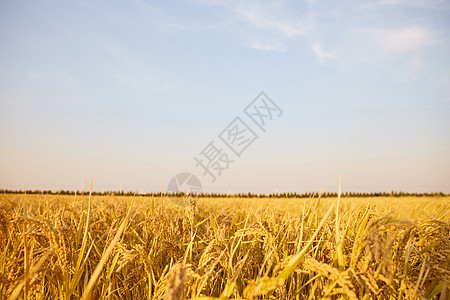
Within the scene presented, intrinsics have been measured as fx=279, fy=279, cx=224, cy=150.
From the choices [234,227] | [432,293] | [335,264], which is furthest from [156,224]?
[432,293]

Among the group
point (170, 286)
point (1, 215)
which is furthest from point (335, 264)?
point (1, 215)

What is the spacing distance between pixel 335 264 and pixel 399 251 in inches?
13.0

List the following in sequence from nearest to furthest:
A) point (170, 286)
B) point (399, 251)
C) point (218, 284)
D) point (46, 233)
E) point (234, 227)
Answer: point (170, 286)
point (46, 233)
point (399, 251)
point (218, 284)
point (234, 227)

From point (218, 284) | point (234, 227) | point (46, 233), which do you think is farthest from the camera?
point (234, 227)

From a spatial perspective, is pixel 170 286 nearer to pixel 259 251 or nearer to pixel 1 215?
pixel 259 251

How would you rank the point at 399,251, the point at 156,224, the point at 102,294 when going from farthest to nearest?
the point at 156,224 → the point at 102,294 → the point at 399,251

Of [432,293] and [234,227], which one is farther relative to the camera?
[234,227]

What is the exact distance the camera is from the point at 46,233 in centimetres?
134

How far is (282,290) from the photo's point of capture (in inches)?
60.8

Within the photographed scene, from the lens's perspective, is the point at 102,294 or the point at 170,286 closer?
the point at 170,286

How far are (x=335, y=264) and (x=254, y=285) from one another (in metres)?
0.75

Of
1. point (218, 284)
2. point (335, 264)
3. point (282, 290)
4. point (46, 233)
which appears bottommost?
point (218, 284)

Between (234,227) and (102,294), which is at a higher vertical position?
(234,227)

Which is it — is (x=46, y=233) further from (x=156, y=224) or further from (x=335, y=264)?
(x=335, y=264)
